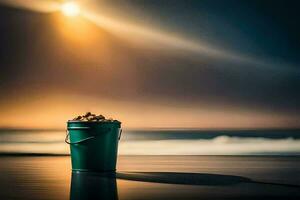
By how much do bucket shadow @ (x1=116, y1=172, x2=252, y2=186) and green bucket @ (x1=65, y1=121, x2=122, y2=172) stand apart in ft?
0.81

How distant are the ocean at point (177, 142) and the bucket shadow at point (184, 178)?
→ 171 cm

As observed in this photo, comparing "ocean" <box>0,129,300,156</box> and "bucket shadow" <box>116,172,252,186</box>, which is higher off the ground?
"ocean" <box>0,129,300,156</box>

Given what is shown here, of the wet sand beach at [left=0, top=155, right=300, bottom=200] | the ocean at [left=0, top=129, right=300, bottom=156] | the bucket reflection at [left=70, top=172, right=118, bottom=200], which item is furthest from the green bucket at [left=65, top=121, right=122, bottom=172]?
the ocean at [left=0, top=129, right=300, bottom=156]

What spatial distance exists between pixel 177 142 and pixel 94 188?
9.05 ft

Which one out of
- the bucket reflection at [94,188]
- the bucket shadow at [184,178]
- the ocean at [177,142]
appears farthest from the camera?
the ocean at [177,142]

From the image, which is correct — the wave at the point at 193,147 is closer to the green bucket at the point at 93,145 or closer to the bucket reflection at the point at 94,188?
the green bucket at the point at 93,145

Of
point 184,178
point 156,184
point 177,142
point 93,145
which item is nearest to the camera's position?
point 156,184

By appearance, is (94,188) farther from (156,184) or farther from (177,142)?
(177,142)

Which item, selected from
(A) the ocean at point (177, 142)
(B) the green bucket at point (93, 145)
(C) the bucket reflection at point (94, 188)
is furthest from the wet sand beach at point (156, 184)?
(A) the ocean at point (177, 142)

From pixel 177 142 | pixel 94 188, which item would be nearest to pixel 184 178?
pixel 94 188

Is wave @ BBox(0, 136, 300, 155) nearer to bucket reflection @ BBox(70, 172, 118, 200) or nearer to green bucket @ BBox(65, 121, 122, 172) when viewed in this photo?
green bucket @ BBox(65, 121, 122, 172)

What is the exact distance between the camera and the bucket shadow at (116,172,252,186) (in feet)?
9.14

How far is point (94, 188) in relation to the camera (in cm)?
246

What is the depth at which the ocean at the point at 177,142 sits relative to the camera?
5094 millimetres
